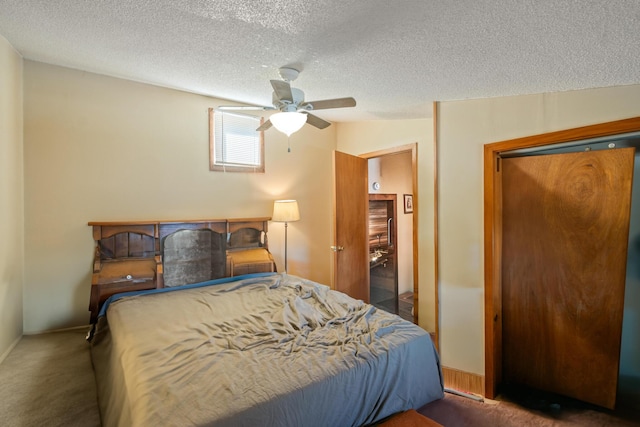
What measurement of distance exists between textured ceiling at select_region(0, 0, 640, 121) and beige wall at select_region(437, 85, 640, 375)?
0.42 feet

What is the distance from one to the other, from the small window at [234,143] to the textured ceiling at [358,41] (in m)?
0.84

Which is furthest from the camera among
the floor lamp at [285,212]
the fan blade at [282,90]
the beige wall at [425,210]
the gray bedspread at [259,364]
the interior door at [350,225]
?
the floor lamp at [285,212]

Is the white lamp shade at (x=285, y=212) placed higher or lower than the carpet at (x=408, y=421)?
higher

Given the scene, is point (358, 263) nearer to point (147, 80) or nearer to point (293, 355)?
point (293, 355)

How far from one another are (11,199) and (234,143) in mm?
1982

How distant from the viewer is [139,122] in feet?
9.97

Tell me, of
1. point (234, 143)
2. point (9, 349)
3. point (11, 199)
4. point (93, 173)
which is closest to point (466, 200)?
point (234, 143)

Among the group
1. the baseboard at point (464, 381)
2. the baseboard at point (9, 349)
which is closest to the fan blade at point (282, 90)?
the baseboard at point (464, 381)

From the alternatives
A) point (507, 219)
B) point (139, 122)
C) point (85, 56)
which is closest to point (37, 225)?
point (139, 122)

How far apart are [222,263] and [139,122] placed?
168cm

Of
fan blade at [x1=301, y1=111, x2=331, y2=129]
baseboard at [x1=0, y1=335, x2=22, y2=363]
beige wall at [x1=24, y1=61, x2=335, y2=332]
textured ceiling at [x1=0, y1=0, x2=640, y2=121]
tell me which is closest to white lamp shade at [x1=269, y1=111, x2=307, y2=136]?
fan blade at [x1=301, y1=111, x2=331, y2=129]

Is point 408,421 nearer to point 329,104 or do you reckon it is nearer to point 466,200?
point 466,200

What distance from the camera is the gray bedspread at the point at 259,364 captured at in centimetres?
121

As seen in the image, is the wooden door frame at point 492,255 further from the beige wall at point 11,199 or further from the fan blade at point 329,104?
the beige wall at point 11,199
